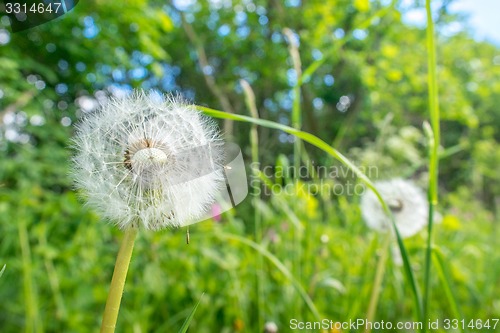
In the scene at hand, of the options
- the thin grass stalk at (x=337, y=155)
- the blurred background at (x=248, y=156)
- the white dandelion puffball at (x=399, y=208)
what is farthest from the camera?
the blurred background at (x=248, y=156)

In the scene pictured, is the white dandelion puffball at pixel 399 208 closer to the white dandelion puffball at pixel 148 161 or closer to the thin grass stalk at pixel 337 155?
the thin grass stalk at pixel 337 155

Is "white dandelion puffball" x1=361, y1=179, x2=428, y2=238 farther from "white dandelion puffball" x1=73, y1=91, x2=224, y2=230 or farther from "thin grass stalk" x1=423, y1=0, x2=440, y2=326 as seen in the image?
"white dandelion puffball" x1=73, y1=91, x2=224, y2=230

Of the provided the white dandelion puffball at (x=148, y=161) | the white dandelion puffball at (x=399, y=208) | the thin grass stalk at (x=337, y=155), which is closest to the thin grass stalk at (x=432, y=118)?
the thin grass stalk at (x=337, y=155)

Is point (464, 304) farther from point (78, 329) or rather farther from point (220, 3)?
point (220, 3)

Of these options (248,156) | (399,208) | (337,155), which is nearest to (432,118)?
(337,155)

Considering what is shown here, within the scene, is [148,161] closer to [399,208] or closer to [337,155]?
[337,155]

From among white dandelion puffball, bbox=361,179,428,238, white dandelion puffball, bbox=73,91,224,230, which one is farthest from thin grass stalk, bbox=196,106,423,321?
white dandelion puffball, bbox=361,179,428,238
